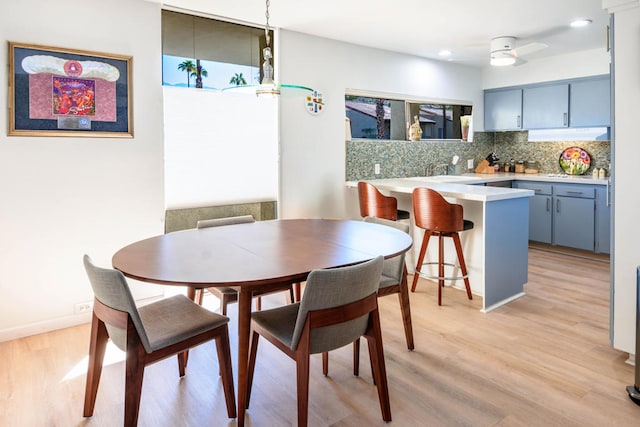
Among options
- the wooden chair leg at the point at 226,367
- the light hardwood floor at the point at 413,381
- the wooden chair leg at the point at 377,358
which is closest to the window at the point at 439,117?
the light hardwood floor at the point at 413,381

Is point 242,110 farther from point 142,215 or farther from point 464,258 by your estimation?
point 464,258

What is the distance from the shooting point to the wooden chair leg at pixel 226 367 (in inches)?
79.4

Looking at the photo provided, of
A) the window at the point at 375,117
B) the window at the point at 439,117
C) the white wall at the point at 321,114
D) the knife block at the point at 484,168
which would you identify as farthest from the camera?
the knife block at the point at 484,168

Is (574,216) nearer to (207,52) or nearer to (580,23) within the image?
(580,23)

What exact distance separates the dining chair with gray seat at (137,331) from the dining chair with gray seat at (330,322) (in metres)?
0.24

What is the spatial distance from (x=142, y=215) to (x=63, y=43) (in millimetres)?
1282

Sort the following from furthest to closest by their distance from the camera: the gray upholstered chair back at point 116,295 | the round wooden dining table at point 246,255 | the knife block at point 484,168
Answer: the knife block at point 484,168
the round wooden dining table at point 246,255
the gray upholstered chair back at point 116,295

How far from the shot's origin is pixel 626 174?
8.07 ft

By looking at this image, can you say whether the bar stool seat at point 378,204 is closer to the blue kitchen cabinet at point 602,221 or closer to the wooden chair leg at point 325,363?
the wooden chair leg at point 325,363

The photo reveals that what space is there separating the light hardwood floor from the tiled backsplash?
6.63ft

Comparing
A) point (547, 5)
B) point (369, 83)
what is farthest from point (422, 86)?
point (547, 5)

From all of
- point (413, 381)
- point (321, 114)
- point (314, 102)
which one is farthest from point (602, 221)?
point (413, 381)

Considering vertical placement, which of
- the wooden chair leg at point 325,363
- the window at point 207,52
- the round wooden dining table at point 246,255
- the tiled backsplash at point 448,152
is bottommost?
the wooden chair leg at point 325,363

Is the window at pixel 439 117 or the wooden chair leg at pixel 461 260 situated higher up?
the window at pixel 439 117
